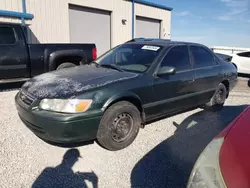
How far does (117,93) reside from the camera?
10.5ft

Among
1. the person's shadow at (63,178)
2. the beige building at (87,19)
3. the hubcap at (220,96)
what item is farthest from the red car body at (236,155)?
the beige building at (87,19)

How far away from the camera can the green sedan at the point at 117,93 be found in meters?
2.93

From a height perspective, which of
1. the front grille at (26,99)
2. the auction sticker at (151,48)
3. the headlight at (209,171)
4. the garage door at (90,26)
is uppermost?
the garage door at (90,26)

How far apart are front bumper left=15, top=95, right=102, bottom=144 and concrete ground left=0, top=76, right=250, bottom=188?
316 mm

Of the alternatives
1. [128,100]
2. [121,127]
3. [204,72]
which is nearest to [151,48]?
[128,100]

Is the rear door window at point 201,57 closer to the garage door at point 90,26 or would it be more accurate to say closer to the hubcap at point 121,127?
the hubcap at point 121,127

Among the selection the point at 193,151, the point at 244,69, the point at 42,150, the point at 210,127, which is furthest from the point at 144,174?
the point at 244,69

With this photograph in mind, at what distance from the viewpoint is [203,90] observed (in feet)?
15.5

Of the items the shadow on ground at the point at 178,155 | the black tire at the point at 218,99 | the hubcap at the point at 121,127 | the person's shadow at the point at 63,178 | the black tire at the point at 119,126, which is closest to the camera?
the person's shadow at the point at 63,178

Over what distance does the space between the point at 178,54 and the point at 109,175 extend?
8.57 ft

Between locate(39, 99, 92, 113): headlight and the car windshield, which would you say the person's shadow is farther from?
the car windshield

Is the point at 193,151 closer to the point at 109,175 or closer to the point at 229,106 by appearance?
the point at 109,175

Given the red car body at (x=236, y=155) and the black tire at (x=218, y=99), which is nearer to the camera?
the red car body at (x=236, y=155)

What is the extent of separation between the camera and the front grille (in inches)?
124
